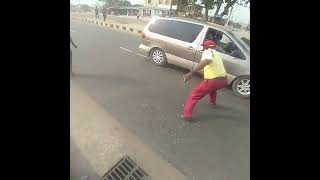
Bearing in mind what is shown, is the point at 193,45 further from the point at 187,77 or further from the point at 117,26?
the point at 117,26

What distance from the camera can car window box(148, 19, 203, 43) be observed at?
105 inches

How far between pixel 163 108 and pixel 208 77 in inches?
18.1

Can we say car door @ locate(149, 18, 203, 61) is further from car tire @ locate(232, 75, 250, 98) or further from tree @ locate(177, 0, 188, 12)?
car tire @ locate(232, 75, 250, 98)

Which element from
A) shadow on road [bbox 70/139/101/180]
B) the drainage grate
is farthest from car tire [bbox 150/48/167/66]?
shadow on road [bbox 70/139/101/180]

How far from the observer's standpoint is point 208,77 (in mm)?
2697

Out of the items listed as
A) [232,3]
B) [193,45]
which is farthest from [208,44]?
[232,3]

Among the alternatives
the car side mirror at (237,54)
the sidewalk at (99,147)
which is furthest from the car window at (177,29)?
the sidewalk at (99,147)

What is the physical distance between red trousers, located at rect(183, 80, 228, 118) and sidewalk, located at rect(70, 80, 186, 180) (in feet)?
1.55

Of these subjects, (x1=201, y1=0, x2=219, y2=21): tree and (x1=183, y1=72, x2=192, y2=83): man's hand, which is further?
(x1=183, y1=72, x2=192, y2=83): man's hand
